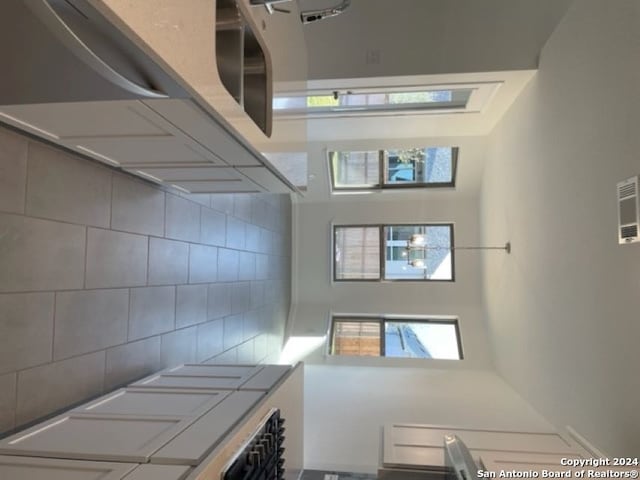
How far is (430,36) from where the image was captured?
276 cm

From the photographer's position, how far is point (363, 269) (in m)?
5.15

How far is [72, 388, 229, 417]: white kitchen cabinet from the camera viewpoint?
4.00 feet

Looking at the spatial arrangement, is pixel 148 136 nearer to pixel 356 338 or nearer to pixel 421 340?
pixel 356 338

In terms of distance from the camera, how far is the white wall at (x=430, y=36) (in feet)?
8.71

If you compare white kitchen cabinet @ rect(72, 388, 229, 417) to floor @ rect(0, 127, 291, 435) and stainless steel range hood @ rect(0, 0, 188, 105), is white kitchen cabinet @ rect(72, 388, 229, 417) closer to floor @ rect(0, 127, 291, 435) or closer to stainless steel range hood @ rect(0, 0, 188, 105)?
floor @ rect(0, 127, 291, 435)

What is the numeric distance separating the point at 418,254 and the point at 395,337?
106cm

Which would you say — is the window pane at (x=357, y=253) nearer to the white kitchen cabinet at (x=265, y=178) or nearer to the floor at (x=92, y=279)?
the floor at (x=92, y=279)

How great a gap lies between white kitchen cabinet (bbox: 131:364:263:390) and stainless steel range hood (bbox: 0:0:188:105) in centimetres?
111

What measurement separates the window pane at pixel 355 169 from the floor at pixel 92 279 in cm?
262

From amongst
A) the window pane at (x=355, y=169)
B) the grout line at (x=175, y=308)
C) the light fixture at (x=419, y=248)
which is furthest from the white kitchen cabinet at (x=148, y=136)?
the window pane at (x=355, y=169)

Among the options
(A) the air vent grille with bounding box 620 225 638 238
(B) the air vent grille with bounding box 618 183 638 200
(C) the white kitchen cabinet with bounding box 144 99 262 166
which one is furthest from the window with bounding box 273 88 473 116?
(C) the white kitchen cabinet with bounding box 144 99 262 166

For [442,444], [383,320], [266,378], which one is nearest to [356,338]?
[383,320]

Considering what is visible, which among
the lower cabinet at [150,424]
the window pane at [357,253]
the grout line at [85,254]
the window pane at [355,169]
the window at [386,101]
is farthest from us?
the window pane at [357,253]

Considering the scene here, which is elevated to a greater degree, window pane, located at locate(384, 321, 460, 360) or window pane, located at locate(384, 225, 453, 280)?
window pane, located at locate(384, 225, 453, 280)
